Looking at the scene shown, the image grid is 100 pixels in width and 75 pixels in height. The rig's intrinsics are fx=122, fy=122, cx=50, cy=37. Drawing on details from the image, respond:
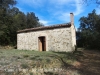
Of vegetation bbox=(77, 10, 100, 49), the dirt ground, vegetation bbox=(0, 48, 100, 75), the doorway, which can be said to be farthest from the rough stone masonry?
vegetation bbox=(77, 10, 100, 49)

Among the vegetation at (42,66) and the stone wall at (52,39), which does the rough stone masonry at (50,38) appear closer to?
the stone wall at (52,39)

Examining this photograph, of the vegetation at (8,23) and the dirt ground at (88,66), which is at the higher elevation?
the vegetation at (8,23)

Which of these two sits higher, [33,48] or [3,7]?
[3,7]

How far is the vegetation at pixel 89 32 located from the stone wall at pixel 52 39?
10865 millimetres

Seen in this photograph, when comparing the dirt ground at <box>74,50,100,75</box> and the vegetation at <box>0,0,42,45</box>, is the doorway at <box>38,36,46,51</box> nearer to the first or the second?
the dirt ground at <box>74,50,100,75</box>

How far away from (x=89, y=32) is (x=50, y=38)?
15.6m

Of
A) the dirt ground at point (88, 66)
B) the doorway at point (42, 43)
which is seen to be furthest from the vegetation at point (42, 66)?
the doorway at point (42, 43)

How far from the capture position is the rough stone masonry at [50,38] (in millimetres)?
13758

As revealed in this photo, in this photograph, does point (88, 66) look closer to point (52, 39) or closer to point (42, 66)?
point (42, 66)

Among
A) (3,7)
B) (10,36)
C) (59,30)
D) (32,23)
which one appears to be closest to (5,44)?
(10,36)

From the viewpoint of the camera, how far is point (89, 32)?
27.6m

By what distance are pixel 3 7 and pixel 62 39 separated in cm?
1578

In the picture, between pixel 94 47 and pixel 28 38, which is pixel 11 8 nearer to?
pixel 28 38

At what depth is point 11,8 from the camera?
26219 millimetres
